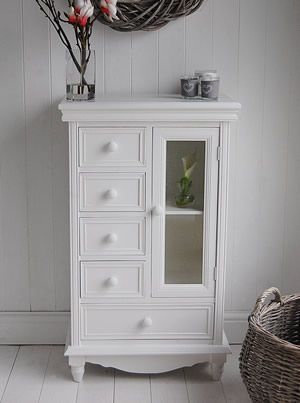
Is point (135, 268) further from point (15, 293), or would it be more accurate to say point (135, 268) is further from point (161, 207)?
point (15, 293)

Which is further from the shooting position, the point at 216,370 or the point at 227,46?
the point at 227,46

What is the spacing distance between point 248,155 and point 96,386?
1079 mm

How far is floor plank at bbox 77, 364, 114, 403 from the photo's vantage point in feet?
8.93

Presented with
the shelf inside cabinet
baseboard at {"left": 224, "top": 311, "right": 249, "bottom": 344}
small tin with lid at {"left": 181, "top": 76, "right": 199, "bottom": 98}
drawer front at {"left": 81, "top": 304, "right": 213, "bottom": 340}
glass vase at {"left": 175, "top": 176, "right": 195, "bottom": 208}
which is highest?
small tin with lid at {"left": 181, "top": 76, "right": 199, "bottom": 98}

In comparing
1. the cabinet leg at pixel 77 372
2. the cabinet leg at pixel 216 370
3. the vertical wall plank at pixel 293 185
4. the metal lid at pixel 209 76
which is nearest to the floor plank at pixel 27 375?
the cabinet leg at pixel 77 372

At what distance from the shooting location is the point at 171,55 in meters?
2.96

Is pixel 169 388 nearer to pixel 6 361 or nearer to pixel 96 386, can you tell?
pixel 96 386

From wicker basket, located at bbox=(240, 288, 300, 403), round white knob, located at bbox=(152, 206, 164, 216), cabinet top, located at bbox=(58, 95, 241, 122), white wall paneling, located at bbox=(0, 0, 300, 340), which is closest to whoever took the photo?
wicker basket, located at bbox=(240, 288, 300, 403)

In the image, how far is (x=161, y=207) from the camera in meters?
2.71

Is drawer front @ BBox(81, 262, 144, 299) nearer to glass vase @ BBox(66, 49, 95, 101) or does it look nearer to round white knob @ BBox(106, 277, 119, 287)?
round white knob @ BBox(106, 277, 119, 287)

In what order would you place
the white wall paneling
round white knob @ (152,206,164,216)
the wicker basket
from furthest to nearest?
the white wall paneling
round white knob @ (152,206,164,216)
the wicker basket

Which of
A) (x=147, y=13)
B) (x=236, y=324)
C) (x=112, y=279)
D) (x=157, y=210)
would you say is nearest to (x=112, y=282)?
(x=112, y=279)

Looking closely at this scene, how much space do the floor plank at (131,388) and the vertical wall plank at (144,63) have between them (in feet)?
3.58

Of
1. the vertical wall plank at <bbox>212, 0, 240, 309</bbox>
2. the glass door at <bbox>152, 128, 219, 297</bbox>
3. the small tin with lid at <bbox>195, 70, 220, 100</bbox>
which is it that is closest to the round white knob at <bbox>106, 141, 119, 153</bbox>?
the glass door at <bbox>152, 128, 219, 297</bbox>
